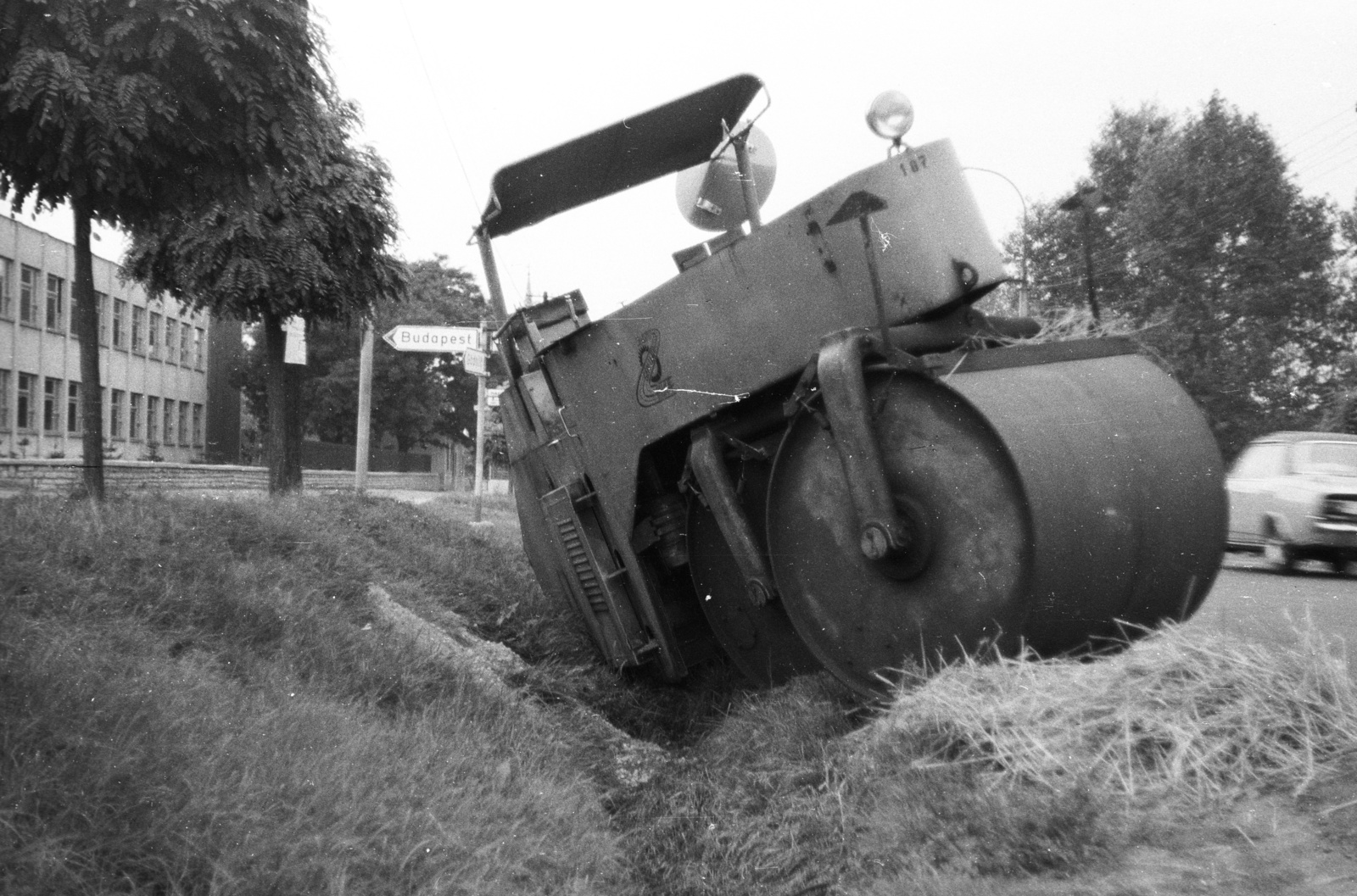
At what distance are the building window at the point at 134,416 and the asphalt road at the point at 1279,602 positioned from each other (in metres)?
24.0

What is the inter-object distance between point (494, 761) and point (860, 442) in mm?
1899

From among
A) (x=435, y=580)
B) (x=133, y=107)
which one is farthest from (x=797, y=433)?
(x=435, y=580)

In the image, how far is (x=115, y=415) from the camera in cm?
2800

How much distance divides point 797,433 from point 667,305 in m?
1.14

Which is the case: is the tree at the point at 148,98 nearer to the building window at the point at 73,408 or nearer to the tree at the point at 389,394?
the building window at the point at 73,408

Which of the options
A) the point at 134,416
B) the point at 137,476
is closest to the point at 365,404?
the point at 137,476

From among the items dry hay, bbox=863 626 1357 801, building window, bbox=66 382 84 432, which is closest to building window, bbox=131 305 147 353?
building window, bbox=66 382 84 432

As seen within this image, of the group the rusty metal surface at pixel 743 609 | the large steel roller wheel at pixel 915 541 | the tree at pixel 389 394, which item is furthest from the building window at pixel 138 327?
the large steel roller wheel at pixel 915 541

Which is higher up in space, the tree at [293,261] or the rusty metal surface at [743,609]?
the tree at [293,261]

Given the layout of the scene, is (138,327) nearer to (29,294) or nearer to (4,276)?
(29,294)

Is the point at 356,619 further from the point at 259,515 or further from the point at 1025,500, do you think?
the point at 1025,500

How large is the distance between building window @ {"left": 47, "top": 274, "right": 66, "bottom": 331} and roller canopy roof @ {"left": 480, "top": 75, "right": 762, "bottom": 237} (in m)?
13.7

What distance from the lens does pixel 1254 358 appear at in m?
14.9

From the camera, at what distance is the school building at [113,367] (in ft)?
50.4
